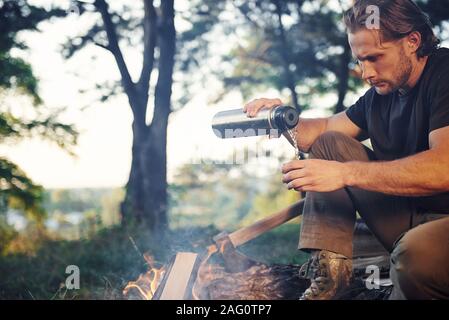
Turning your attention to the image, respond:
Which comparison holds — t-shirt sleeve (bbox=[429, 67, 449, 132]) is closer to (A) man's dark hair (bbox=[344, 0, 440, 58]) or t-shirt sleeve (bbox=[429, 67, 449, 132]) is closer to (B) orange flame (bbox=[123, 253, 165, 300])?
(A) man's dark hair (bbox=[344, 0, 440, 58])

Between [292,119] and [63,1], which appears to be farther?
[63,1]

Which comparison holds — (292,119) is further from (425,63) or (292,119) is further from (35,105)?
(35,105)

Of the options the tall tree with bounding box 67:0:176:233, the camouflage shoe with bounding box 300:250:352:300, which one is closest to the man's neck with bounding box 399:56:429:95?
the camouflage shoe with bounding box 300:250:352:300

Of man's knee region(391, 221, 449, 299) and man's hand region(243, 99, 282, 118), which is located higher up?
man's hand region(243, 99, 282, 118)

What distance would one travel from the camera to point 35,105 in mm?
8555

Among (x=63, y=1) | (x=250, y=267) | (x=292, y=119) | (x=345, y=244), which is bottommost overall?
(x=250, y=267)

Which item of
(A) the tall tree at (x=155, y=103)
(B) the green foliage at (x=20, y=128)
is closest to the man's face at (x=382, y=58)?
(A) the tall tree at (x=155, y=103)

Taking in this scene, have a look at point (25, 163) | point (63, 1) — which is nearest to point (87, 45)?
point (63, 1)

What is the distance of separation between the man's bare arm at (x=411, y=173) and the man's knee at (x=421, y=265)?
0.60 ft

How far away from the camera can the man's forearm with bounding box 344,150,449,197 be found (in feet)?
7.06

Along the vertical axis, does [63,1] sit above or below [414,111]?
above
